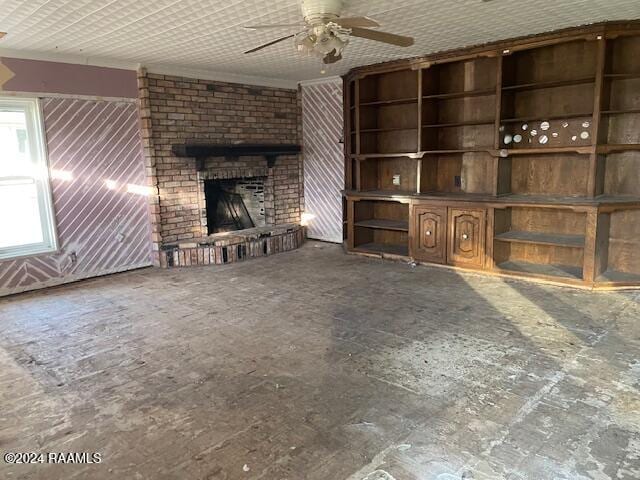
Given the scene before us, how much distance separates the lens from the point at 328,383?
3.04 meters

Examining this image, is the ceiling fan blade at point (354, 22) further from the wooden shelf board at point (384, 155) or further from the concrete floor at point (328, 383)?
the wooden shelf board at point (384, 155)

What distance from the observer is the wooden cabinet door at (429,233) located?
19.3 ft

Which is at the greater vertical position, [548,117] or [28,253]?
[548,117]

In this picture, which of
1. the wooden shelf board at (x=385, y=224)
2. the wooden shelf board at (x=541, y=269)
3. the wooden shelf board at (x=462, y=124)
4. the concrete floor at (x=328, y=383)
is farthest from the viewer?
the wooden shelf board at (x=385, y=224)

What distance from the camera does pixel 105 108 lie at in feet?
18.9

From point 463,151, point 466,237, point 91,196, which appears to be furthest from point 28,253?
point 463,151

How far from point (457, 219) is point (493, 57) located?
1.91 m

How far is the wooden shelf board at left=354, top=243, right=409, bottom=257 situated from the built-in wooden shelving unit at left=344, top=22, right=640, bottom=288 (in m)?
0.03

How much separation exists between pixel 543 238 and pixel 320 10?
3472 millimetres

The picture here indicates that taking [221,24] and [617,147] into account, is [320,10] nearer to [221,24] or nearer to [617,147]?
[221,24]

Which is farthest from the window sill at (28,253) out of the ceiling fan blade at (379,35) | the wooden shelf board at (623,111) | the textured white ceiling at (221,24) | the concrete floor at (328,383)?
the wooden shelf board at (623,111)

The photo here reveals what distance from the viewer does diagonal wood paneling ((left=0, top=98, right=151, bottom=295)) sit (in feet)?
17.7

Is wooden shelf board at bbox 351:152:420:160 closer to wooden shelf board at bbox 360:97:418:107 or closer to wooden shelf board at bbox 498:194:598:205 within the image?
wooden shelf board at bbox 360:97:418:107

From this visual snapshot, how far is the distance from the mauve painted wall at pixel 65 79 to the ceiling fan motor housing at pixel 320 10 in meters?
3.23
